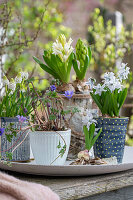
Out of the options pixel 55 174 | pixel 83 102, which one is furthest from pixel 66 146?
pixel 83 102

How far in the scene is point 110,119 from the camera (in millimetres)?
907

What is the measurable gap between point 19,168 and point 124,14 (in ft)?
9.18

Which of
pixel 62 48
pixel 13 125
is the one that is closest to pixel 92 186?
pixel 13 125

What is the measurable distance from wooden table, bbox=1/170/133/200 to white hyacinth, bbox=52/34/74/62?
0.39m

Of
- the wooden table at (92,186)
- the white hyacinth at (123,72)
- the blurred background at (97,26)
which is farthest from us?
the blurred background at (97,26)

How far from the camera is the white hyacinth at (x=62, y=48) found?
3.20ft

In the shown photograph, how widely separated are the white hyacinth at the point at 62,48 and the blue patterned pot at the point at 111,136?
231mm

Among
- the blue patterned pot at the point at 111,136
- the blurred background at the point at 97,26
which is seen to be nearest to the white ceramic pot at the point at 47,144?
the blue patterned pot at the point at 111,136

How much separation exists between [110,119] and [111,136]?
50mm

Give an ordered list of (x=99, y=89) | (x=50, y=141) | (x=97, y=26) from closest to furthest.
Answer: (x=50, y=141) < (x=99, y=89) < (x=97, y=26)

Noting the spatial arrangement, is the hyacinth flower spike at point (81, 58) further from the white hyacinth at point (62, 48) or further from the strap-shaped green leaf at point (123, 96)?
the strap-shaped green leaf at point (123, 96)

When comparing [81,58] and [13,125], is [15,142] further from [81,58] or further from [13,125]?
[81,58]

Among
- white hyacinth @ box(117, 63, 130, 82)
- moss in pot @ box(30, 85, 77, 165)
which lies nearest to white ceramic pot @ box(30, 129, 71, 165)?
moss in pot @ box(30, 85, 77, 165)

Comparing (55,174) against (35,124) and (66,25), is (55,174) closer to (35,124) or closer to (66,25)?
(35,124)
